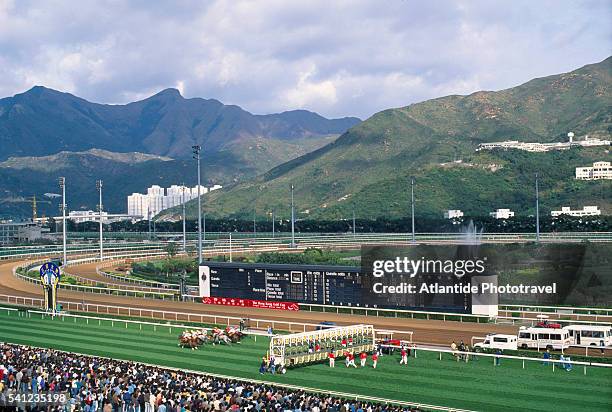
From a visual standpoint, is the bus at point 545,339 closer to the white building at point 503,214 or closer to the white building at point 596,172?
the white building at point 503,214

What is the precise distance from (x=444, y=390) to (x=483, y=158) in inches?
5458

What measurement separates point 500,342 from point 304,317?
44.4 ft

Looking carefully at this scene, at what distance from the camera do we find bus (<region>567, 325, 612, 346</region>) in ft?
103

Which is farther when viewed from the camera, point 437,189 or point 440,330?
point 437,189

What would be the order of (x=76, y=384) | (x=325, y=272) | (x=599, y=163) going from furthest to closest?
(x=599, y=163)
(x=325, y=272)
(x=76, y=384)

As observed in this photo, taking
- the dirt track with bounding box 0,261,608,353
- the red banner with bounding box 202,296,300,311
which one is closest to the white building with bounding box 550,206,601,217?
the red banner with bounding box 202,296,300,311

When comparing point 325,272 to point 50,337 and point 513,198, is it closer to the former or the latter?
point 50,337

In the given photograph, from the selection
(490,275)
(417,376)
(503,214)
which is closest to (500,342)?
(417,376)

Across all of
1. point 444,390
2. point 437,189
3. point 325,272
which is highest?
point 437,189

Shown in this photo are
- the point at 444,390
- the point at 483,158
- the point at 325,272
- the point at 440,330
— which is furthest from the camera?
the point at 483,158

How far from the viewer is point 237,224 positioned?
13962cm

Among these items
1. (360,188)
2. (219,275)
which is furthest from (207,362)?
(360,188)

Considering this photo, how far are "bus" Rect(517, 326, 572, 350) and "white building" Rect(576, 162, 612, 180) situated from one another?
10855 centimetres

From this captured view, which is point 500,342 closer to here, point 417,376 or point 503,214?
point 417,376
